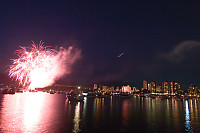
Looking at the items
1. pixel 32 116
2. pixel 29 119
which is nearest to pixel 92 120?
pixel 29 119

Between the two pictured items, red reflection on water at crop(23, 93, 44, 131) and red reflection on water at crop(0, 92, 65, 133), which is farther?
red reflection on water at crop(23, 93, 44, 131)

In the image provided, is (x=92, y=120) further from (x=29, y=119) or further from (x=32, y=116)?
(x=32, y=116)

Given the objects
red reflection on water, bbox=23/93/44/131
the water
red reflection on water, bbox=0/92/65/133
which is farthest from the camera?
red reflection on water, bbox=23/93/44/131

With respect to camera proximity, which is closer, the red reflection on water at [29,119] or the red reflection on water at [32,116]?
the red reflection on water at [29,119]

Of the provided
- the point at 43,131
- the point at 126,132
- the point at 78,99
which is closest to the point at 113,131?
the point at 126,132

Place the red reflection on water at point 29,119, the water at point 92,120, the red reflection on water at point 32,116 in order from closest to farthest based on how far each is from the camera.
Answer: the red reflection on water at point 29,119
the water at point 92,120
the red reflection on water at point 32,116

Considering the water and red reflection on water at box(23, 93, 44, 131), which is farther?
red reflection on water at box(23, 93, 44, 131)

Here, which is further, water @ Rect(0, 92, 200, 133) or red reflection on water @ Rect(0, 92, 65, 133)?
water @ Rect(0, 92, 200, 133)

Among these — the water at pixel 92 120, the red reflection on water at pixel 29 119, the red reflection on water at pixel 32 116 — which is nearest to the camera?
the red reflection on water at pixel 29 119

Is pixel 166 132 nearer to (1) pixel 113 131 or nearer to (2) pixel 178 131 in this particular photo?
(2) pixel 178 131

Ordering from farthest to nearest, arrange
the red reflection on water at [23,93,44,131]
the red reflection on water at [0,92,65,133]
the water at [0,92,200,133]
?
the red reflection on water at [23,93,44,131]
the water at [0,92,200,133]
the red reflection on water at [0,92,65,133]

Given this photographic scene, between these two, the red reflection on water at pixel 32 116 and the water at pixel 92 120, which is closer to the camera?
the water at pixel 92 120
